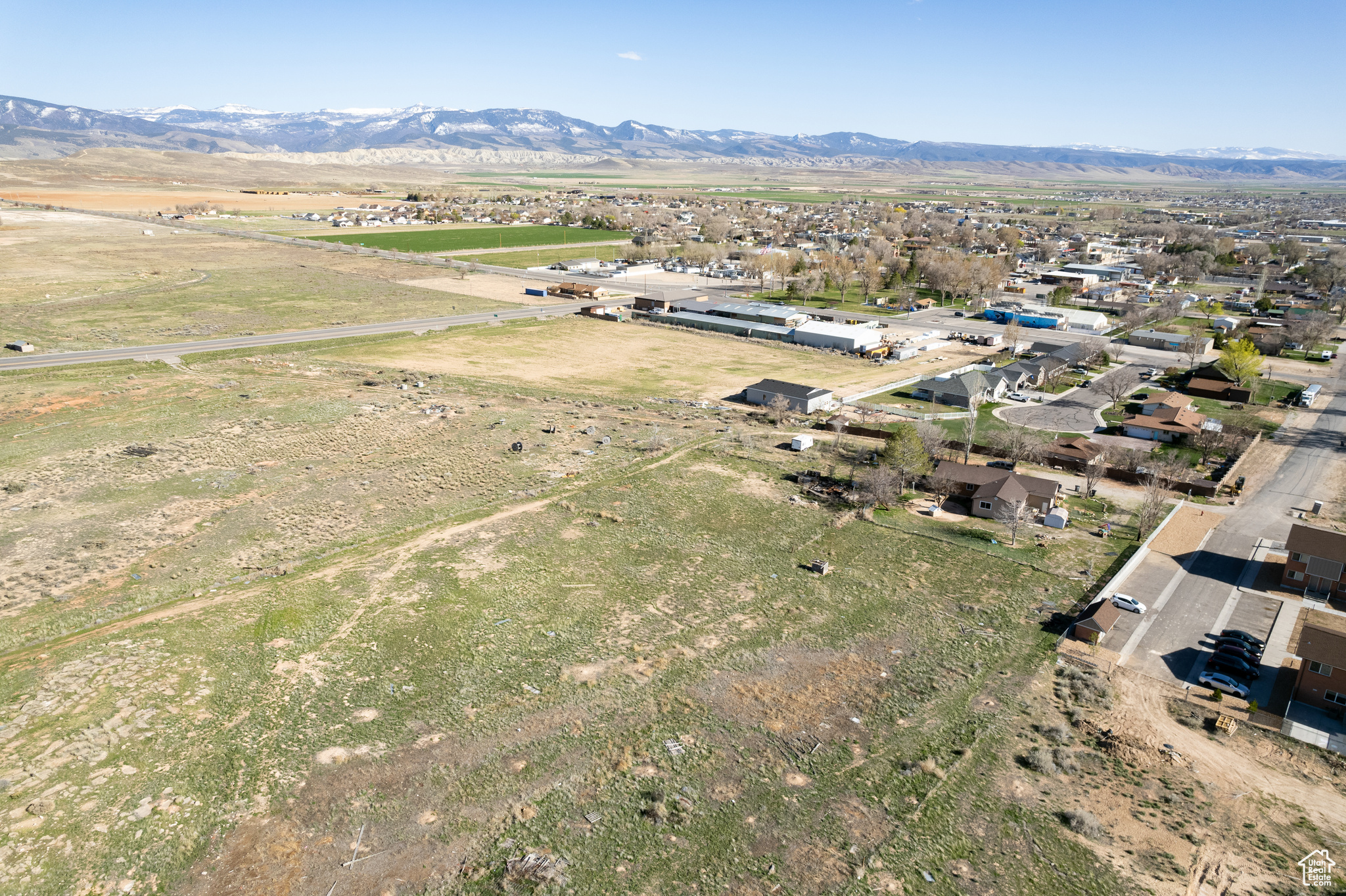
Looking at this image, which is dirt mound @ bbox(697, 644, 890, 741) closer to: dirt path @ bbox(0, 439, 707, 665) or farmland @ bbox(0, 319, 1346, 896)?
farmland @ bbox(0, 319, 1346, 896)

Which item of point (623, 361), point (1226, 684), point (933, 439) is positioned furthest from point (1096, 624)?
point (623, 361)

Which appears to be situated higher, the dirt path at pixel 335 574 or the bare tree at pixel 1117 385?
the bare tree at pixel 1117 385

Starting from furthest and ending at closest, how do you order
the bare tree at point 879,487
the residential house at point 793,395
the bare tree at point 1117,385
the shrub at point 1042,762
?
the bare tree at point 1117,385
the residential house at point 793,395
the bare tree at point 879,487
the shrub at point 1042,762

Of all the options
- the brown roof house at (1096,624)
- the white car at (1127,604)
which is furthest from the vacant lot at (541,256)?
the brown roof house at (1096,624)

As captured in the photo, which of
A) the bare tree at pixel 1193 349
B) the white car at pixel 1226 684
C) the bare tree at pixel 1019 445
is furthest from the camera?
the bare tree at pixel 1193 349

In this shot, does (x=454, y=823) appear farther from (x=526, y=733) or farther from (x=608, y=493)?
(x=608, y=493)

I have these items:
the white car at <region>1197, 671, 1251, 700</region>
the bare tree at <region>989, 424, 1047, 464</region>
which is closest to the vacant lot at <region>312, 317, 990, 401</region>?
the bare tree at <region>989, 424, 1047, 464</region>

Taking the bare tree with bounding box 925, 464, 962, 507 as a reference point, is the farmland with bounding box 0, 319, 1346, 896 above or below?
below

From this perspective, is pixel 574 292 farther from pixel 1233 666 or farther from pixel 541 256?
pixel 1233 666

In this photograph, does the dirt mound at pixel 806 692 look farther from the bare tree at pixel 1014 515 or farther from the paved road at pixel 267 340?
the paved road at pixel 267 340
